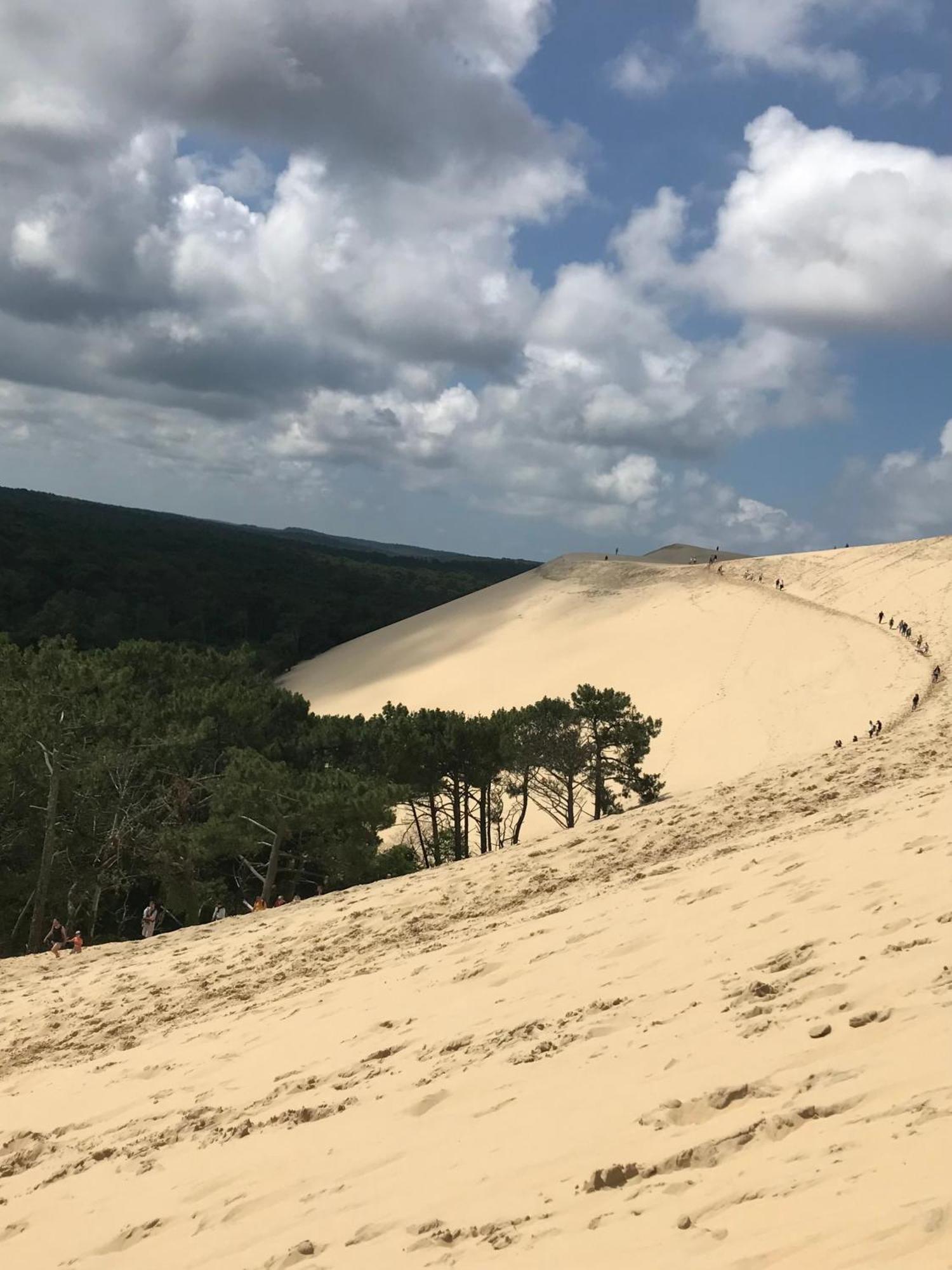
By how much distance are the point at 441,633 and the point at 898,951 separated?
212ft

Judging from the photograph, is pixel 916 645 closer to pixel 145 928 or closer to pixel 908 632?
pixel 908 632

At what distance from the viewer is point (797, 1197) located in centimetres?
362

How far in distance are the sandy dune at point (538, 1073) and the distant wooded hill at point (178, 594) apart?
1812 inches

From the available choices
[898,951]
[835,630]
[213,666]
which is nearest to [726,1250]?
[898,951]

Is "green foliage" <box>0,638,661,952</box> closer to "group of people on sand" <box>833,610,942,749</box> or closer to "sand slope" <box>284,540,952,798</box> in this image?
"sand slope" <box>284,540,952,798</box>

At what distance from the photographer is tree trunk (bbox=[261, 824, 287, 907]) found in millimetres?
18344

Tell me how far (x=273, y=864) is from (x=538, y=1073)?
44.6 feet

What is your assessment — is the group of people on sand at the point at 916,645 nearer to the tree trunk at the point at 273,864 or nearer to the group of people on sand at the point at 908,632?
the group of people on sand at the point at 908,632

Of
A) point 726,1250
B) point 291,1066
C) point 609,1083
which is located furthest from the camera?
point 291,1066

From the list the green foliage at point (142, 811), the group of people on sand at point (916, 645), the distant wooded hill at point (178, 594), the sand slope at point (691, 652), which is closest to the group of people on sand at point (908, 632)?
the group of people on sand at point (916, 645)

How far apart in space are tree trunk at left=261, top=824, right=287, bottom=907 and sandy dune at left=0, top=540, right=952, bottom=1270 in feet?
17.2

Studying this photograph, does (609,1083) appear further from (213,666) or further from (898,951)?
(213,666)

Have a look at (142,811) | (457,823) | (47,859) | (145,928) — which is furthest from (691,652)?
(145,928)

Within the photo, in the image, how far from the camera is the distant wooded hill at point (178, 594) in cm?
6750
